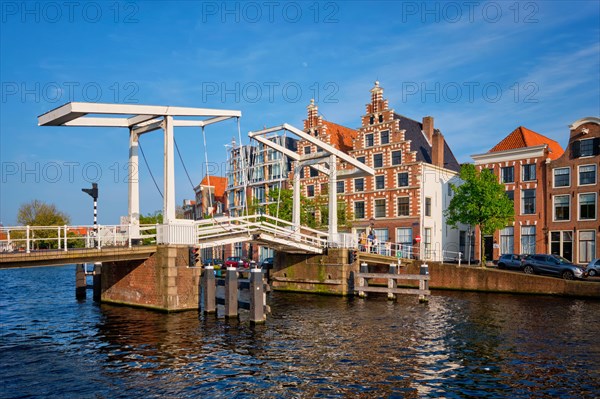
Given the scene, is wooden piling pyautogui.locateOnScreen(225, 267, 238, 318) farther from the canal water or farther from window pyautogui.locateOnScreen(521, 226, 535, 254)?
window pyautogui.locateOnScreen(521, 226, 535, 254)

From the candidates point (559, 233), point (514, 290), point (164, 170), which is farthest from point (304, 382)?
point (559, 233)

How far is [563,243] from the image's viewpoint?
36469 mm

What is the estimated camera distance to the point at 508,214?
35.3m

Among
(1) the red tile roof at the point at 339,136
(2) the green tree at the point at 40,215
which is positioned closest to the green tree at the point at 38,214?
(2) the green tree at the point at 40,215

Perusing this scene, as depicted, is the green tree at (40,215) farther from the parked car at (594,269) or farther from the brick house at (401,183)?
the parked car at (594,269)

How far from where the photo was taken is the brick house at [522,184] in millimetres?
37562

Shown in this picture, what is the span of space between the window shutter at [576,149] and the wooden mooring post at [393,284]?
16.6m

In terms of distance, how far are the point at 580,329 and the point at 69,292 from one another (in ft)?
91.3

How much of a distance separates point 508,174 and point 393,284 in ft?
56.8

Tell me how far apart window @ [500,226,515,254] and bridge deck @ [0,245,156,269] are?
27.7m

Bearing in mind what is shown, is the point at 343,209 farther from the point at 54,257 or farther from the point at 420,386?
the point at 420,386

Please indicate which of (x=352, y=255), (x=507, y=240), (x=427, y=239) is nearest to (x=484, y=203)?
(x=507, y=240)

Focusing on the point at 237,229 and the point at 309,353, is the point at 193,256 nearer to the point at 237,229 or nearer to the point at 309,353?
the point at 237,229

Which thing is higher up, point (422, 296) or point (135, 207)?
point (135, 207)
